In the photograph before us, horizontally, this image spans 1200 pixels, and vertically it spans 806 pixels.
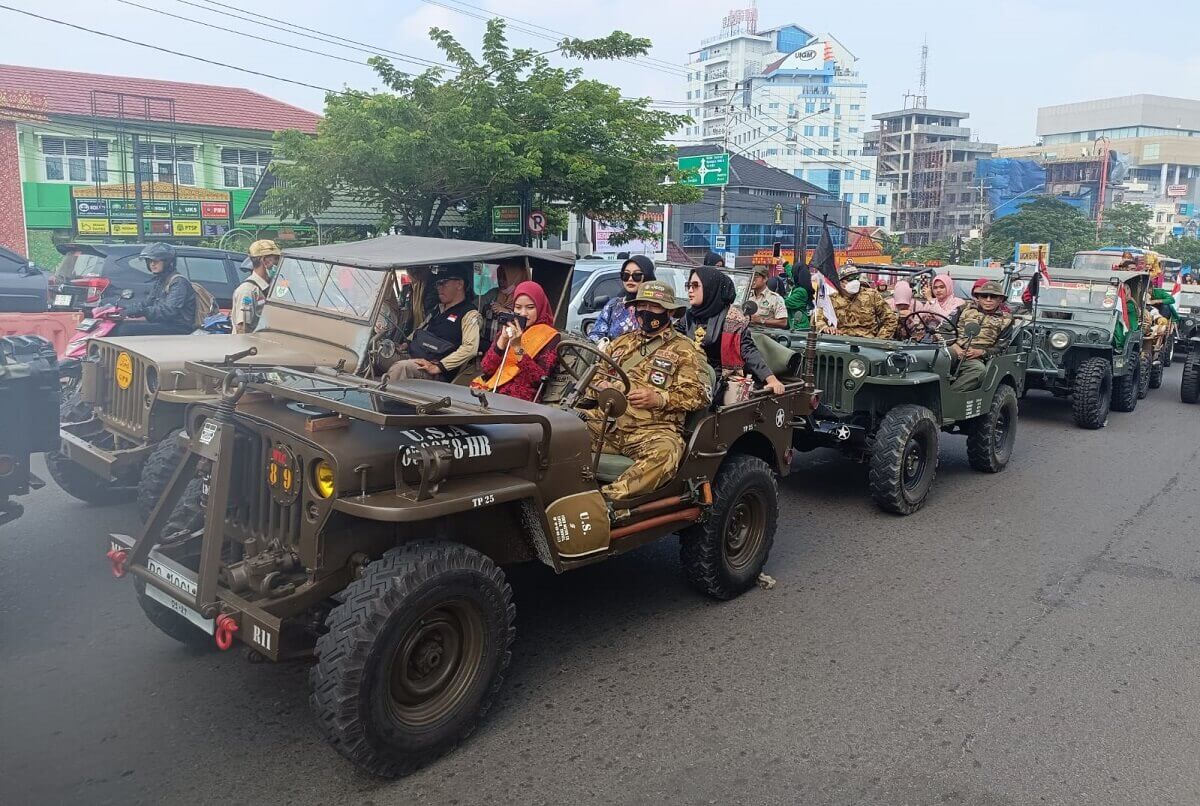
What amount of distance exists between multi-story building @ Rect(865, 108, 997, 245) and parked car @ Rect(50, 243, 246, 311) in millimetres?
89211

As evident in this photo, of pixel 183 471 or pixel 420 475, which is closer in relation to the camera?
pixel 420 475

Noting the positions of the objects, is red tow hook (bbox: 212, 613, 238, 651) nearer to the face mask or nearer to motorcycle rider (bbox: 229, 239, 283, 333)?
the face mask

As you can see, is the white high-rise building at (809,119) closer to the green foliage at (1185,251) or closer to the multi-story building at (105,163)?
the green foliage at (1185,251)

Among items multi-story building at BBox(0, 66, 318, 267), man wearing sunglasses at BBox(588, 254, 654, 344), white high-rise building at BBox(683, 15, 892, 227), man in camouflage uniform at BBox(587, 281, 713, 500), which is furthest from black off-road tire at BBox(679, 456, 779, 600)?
white high-rise building at BBox(683, 15, 892, 227)

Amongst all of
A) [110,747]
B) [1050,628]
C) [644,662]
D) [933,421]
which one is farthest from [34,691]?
[933,421]

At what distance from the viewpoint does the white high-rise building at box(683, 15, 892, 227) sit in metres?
103

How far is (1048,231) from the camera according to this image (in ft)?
164

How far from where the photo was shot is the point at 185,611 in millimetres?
3803

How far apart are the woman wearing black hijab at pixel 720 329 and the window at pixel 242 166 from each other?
28652 millimetres

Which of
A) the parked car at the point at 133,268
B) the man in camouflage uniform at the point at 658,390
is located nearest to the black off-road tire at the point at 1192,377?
the man in camouflage uniform at the point at 658,390

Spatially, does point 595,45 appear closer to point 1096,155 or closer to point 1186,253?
point 1186,253

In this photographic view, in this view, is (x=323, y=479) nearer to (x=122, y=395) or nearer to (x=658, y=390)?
(x=658, y=390)

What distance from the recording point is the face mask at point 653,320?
213 inches

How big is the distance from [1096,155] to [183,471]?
369 ft
